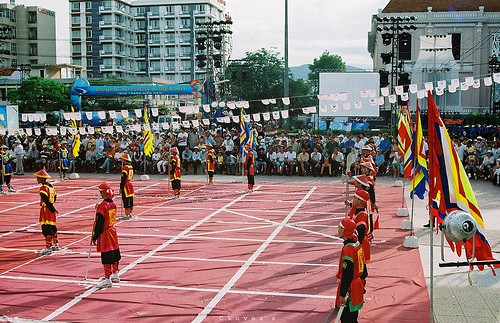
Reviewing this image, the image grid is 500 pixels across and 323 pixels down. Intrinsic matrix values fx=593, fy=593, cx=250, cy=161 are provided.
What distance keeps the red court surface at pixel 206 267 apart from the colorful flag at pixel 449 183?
2249 millimetres

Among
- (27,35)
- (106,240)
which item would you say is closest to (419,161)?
(106,240)

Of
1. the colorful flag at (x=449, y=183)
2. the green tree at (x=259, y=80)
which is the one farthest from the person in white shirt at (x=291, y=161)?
the green tree at (x=259, y=80)

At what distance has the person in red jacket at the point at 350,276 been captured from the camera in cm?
740

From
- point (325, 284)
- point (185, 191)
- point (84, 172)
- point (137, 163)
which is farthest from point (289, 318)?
point (84, 172)

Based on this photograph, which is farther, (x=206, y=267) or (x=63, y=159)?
(x=63, y=159)

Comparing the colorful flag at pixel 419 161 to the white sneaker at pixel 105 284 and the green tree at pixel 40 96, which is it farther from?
the green tree at pixel 40 96

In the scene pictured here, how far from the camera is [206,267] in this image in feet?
38.7

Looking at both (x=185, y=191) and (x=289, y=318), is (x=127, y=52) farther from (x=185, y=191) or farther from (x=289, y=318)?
(x=289, y=318)

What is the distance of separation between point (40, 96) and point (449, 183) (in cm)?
5373

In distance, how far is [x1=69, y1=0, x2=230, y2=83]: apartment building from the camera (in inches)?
3597

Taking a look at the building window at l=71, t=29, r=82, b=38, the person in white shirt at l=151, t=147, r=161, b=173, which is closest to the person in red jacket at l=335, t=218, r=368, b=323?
Answer: the person in white shirt at l=151, t=147, r=161, b=173

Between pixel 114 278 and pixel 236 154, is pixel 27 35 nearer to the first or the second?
pixel 236 154

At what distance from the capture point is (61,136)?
3256 centimetres

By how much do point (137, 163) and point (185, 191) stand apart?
693 cm
